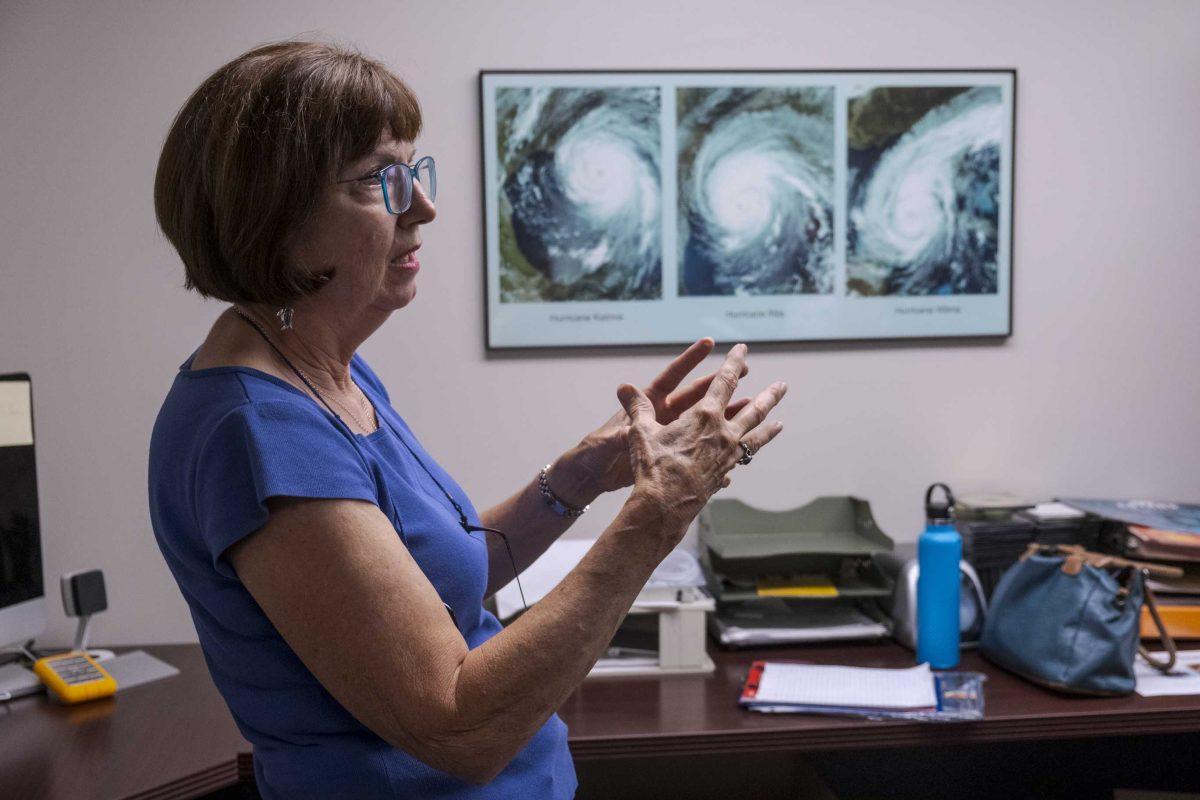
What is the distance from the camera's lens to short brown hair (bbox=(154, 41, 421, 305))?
101cm

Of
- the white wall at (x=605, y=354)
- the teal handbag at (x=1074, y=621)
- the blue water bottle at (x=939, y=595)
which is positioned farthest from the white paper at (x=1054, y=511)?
the blue water bottle at (x=939, y=595)

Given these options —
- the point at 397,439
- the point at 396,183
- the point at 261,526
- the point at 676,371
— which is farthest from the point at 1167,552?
the point at 261,526

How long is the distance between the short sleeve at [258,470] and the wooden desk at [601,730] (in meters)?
0.73

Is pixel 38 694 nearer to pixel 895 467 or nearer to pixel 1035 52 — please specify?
pixel 895 467

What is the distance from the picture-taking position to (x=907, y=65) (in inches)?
88.9

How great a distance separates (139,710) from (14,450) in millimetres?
523

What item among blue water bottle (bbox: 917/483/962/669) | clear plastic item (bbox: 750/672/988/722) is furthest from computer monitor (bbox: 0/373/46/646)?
blue water bottle (bbox: 917/483/962/669)

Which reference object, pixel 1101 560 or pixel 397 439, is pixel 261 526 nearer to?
pixel 397 439

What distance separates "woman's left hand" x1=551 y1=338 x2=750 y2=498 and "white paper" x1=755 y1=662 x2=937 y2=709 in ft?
1.69

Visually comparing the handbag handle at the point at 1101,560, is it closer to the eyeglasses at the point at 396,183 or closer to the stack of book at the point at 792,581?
the stack of book at the point at 792,581

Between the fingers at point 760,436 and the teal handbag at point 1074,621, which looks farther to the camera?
the teal handbag at point 1074,621

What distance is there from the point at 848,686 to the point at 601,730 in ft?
1.45

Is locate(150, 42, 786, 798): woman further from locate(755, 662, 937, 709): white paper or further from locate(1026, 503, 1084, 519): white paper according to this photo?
locate(1026, 503, 1084, 519): white paper

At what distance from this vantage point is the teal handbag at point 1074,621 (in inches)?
68.7
